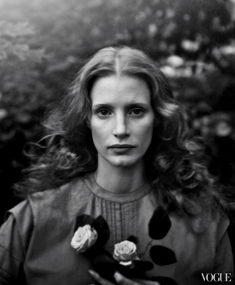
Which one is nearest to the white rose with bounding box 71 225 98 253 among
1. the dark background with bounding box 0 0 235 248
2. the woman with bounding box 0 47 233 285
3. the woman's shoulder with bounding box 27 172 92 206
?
the woman with bounding box 0 47 233 285

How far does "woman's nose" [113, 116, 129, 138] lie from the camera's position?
80.0 inches

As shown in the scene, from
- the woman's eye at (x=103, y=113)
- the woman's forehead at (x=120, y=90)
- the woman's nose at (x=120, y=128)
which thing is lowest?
the woman's nose at (x=120, y=128)

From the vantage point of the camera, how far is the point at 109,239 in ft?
7.13

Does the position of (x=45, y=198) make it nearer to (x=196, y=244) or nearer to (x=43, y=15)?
(x=196, y=244)

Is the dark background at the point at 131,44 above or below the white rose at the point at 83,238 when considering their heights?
above

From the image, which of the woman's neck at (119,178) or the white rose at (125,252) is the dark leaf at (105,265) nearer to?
the white rose at (125,252)

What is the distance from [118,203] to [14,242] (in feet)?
1.88

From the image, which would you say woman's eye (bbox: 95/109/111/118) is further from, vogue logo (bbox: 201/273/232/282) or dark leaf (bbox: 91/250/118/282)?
vogue logo (bbox: 201/273/232/282)

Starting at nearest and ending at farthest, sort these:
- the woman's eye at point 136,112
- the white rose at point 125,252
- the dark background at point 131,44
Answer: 1. the white rose at point 125,252
2. the woman's eye at point 136,112
3. the dark background at point 131,44

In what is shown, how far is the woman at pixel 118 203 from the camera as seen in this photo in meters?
2.10

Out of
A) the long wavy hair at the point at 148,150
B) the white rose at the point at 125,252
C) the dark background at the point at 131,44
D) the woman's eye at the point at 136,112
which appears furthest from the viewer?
the dark background at the point at 131,44

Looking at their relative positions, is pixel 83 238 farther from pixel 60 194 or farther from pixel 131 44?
pixel 131 44

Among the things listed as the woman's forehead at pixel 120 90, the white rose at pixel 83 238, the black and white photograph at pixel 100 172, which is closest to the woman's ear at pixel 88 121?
the black and white photograph at pixel 100 172

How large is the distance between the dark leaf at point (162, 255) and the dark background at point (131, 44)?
3.31 feet
